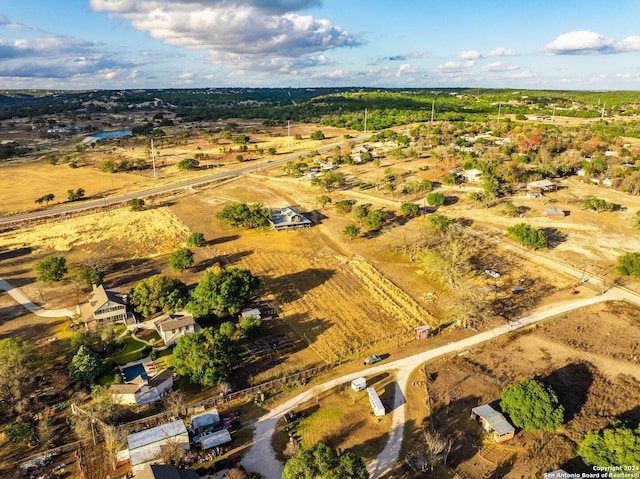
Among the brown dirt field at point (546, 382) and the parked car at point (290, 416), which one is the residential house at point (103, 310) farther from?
the brown dirt field at point (546, 382)

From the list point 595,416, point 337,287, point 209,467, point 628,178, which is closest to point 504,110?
point 628,178

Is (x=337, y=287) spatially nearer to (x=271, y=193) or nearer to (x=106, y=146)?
(x=271, y=193)

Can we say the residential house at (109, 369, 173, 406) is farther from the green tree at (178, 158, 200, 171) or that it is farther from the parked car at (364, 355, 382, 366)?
the green tree at (178, 158, 200, 171)

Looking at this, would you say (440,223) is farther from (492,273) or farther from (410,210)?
(492,273)

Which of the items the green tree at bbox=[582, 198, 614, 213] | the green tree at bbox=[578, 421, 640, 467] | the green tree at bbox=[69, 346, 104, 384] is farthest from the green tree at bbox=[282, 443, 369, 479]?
the green tree at bbox=[582, 198, 614, 213]

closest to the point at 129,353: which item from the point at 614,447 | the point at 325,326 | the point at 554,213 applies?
the point at 325,326

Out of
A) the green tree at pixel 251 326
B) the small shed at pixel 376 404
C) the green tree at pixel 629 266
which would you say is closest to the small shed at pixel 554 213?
the green tree at pixel 629 266
